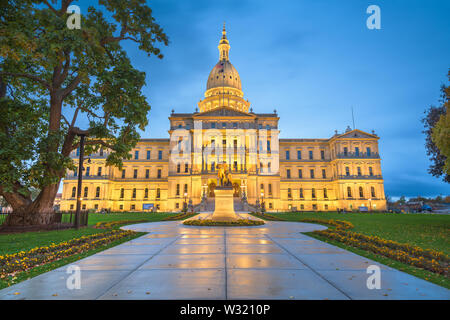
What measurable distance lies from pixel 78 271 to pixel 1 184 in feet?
40.0

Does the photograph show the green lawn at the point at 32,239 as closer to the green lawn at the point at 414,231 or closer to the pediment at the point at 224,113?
the green lawn at the point at 414,231

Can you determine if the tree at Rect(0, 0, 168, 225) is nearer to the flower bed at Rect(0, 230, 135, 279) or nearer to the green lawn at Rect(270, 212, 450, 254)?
the flower bed at Rect(0, 230, 135, 279)

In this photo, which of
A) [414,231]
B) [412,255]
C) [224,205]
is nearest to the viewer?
[412,255]

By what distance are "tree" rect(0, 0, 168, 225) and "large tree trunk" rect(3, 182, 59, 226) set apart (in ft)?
0.16

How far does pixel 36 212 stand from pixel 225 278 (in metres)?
15.8

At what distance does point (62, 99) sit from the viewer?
53.0ft

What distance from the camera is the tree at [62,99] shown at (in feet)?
42.7

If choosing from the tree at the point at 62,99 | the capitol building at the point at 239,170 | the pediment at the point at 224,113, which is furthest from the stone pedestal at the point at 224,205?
the pediment at the point at 224,113

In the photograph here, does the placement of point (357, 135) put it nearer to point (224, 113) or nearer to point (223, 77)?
point (224, 113)

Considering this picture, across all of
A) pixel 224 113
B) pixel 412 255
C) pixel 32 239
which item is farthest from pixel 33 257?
pixel 224 113

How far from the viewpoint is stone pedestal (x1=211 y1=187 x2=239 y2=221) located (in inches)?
779

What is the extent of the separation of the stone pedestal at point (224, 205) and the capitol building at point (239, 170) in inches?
1211
